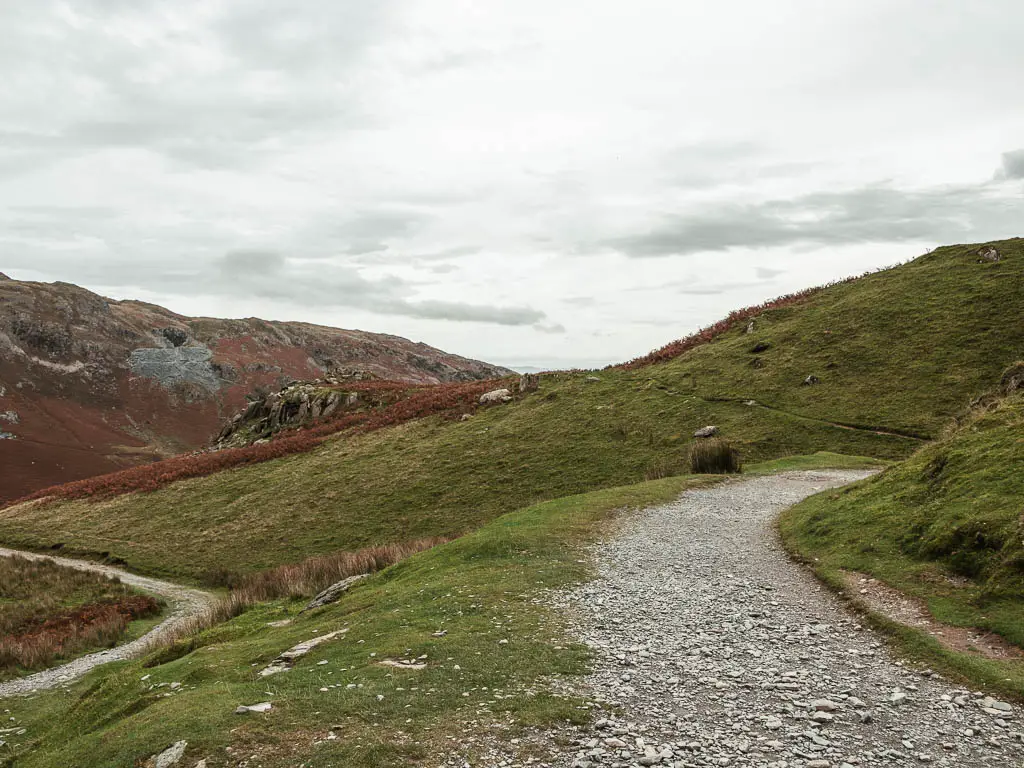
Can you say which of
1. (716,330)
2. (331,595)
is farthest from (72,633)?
(716,330)

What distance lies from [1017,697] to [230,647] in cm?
1620

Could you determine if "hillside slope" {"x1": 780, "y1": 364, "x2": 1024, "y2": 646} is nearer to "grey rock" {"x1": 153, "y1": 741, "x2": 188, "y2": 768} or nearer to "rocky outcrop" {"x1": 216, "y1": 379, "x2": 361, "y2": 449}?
"grey rock" {"x1": 153, "y1": 741, "x2": 188, "y2": 768}

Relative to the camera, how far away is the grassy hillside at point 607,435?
3684 centimetres

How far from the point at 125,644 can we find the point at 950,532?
28358mm

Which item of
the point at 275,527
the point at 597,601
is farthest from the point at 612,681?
the point at 275,527

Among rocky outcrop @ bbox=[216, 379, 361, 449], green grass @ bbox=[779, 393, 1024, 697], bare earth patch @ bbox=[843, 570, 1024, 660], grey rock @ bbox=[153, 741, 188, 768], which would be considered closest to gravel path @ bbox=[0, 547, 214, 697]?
grey rock @ bbox=[153, 741, 188, 768]

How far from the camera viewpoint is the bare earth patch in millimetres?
10188

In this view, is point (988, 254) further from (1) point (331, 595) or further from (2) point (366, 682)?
(2) point (366, 682)

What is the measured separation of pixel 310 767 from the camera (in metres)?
7.75

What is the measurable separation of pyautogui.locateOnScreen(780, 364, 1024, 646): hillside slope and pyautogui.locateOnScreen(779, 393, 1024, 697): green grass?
0.08 ft

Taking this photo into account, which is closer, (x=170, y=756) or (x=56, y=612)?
(x=170, y=756)

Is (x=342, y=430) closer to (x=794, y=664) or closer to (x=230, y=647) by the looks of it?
(x=230, y=647)

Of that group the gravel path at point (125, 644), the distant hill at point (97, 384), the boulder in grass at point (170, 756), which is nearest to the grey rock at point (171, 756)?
the boulder in grass at point (170, 756)

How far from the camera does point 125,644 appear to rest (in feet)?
79.5
